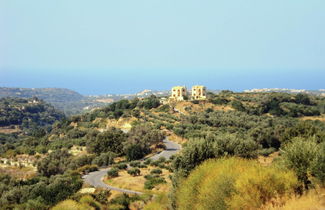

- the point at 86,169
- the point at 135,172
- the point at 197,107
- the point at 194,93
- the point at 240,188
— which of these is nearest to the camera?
the point at 240,188

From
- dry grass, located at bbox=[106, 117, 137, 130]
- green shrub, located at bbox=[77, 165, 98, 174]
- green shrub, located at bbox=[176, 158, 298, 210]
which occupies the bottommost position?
dry grass, located at bbox=[106, 117, 137, 130]

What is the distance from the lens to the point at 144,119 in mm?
57188

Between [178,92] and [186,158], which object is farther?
[178,92]

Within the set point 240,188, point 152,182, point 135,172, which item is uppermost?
point 240,188

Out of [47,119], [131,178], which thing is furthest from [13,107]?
[131,178]

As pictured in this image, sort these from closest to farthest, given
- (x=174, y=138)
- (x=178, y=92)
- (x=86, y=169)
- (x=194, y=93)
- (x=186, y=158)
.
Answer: (x=186, y=158)
(x=86, y=169)
(x=174, y=138)
(x=194, y=93)
(x=178, y=92)

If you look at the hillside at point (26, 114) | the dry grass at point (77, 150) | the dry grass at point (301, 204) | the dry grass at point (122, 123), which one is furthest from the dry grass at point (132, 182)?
the hillside at point (26, 114)

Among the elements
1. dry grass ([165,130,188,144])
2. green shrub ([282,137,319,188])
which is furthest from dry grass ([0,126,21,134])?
green shrub ([282,137,319,188])

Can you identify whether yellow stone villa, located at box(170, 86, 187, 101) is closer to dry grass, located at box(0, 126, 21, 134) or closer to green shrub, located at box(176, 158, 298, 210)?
dry grass, located at box(0, 126, 21, 134)

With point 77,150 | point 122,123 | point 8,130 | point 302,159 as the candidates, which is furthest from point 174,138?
point 8,130

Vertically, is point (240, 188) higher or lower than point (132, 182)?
higher

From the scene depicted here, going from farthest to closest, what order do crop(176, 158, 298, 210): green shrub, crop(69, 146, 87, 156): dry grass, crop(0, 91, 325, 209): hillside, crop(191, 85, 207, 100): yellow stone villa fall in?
1. crop(191, 85, 207, 100): yellow stone villa
2. crop(69, 146, 87, 156): dry grass
3. crop(0, 91, 325, 209): hillside
4. crop(176, 158, 298, 210): green shrub

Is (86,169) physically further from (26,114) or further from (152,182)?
(26,114)

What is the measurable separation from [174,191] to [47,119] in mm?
116616
